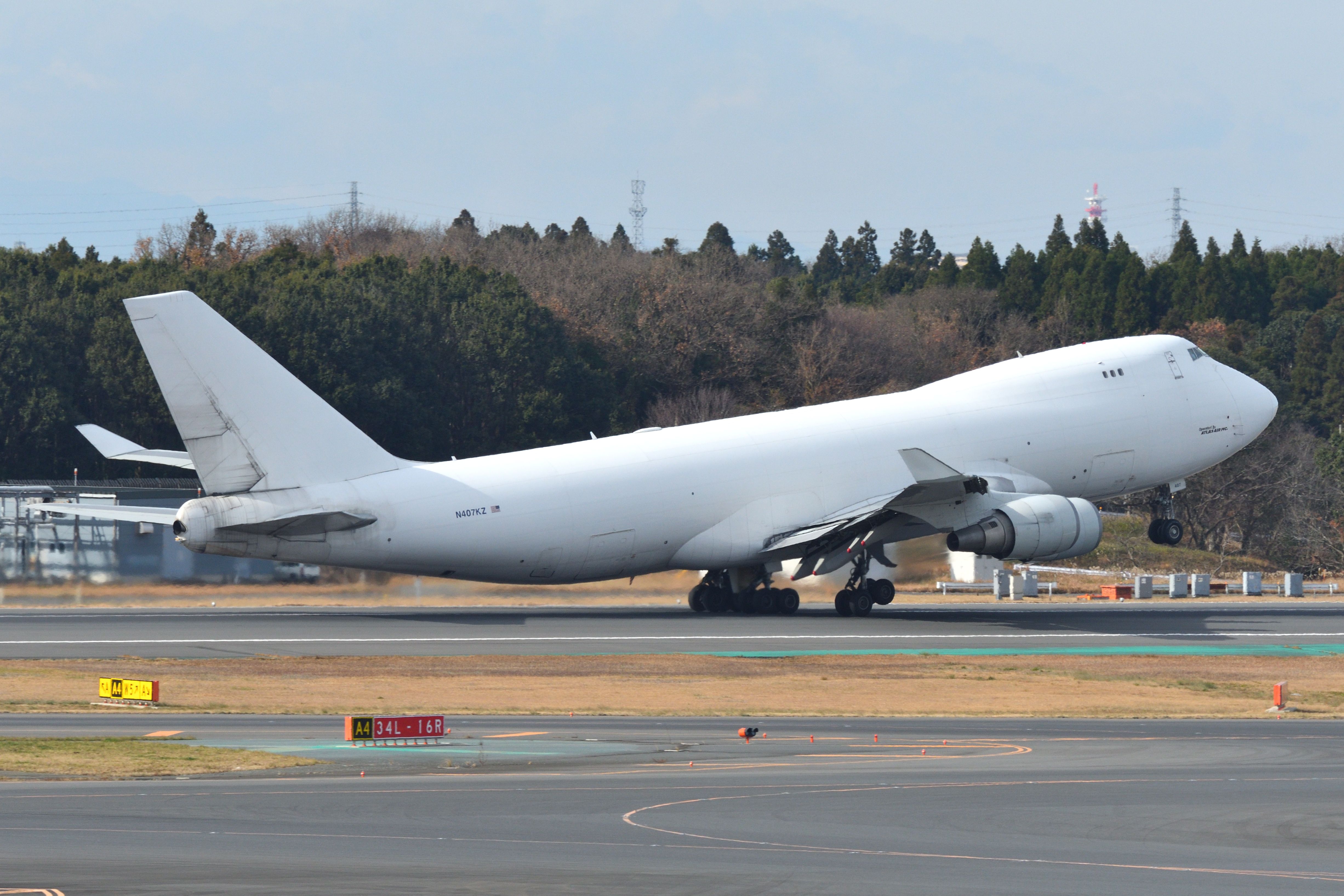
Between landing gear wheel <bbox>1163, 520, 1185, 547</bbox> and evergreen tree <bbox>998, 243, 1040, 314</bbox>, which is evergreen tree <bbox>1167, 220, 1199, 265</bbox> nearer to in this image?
evergreen tree <bbox>998, 243, 1040, 314</bbox>

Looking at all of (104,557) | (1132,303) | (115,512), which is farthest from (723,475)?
(1132,303)

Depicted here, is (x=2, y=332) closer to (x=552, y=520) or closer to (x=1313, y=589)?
(x=552, y=520)

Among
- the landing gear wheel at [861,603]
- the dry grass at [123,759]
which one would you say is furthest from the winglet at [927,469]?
the dry grass at [123,759]

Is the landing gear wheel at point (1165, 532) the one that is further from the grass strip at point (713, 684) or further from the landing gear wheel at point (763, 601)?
the landing gear wheel at point (763, 601)

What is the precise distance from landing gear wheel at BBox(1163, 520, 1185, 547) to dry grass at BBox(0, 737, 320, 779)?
34277mm

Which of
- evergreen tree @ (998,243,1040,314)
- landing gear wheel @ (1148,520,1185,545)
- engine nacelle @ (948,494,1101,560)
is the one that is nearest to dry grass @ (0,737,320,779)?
engine nacelle @ (948,494,1101,560)

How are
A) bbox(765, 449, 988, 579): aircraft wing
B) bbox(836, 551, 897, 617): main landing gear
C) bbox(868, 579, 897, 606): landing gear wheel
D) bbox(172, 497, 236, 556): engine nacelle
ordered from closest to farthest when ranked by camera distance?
bbox(172, 497, 236, 556): engine nacelle < bbox(765, 449, 988, 579): aircraft wing < bbox(836, 551, 897, 617): main landing gear < bbox(868, 579, 897, 606): landing gear wheel

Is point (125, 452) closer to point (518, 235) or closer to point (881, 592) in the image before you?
point (881, 592)

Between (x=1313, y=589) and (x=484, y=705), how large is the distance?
43769mm

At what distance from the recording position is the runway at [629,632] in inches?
1521

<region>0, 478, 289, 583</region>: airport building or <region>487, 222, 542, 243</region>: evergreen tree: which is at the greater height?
<region>487, 222, 542, 243</region>: evergreen tree

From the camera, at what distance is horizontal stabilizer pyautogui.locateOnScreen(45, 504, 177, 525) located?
1510 inches

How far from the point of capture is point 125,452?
149ft

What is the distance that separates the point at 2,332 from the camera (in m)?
81.6
